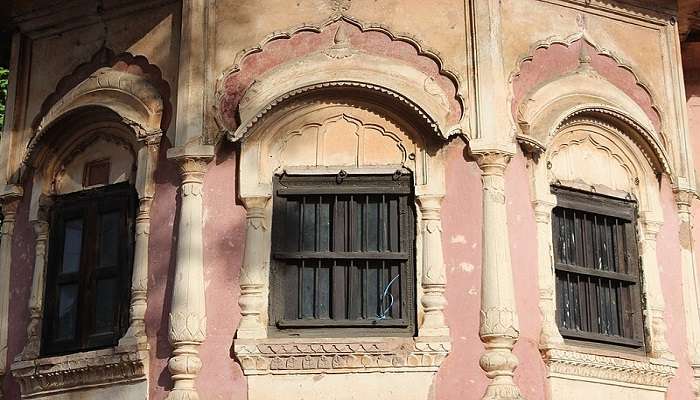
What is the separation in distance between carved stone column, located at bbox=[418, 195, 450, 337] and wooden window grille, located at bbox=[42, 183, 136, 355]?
104 inches

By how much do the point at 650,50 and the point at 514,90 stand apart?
191cm

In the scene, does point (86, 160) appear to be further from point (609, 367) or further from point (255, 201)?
point (609, 367)

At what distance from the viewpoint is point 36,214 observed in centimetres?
1116

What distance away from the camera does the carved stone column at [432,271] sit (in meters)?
9.71

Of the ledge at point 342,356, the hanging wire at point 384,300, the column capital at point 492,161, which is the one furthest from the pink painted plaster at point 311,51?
the ledge at point 342,356

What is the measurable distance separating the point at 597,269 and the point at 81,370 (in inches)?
185

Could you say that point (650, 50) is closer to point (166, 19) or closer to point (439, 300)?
point (439, 300)

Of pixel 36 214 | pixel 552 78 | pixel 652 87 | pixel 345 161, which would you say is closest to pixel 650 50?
pixel 652 87

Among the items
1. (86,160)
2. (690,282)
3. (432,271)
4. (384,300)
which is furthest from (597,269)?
(86,160)

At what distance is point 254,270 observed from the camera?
9.91 metres

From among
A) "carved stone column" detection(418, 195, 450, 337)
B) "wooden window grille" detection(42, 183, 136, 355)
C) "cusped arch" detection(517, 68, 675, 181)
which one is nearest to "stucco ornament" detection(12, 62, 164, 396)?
"wooden window grille" detection(42, 183, 136, 355)

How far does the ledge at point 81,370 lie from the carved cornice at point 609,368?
3.46 metres

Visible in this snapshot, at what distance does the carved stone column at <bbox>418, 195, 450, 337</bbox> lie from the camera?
971cm

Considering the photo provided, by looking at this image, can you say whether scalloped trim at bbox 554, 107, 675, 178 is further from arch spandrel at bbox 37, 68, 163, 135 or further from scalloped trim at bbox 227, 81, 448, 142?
arch spandrel at bbox 37, 68, 163, 135
